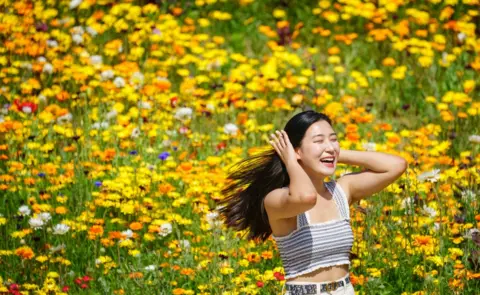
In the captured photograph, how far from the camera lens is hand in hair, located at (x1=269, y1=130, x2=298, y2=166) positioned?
165 inches

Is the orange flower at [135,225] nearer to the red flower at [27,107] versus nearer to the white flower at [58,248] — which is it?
the white flower at [58,248]

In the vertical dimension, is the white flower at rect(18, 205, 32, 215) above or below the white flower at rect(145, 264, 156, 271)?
above

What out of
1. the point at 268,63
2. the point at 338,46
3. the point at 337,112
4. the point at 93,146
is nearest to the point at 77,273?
the point at 93,146

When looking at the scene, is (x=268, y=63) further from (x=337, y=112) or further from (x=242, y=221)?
(x=242, y=221)

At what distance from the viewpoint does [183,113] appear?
735cm

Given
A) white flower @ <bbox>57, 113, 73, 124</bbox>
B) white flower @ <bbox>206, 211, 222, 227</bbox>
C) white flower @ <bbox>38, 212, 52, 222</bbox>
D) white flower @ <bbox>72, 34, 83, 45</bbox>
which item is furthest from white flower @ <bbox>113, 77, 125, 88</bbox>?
white flower @ <bbox>206, 211, 222, 227</bbox>

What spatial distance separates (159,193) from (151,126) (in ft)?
3.46

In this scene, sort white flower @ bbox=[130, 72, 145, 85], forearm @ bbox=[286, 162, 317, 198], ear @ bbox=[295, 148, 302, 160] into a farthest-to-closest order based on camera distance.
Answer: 1. white flower @ bbox=[130, 72, 145, 85]
2. ear @ bbox=[295, 148, 302, 160]
3. forearm @ bbox=[286, 162, 317, 198]

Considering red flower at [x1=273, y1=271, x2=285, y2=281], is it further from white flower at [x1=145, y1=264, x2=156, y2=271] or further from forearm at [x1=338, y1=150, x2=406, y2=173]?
forearm at [x1=338, y1=150, x2=406, y2=173]

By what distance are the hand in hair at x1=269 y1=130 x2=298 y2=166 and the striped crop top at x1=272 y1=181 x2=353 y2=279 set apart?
0.83 ft

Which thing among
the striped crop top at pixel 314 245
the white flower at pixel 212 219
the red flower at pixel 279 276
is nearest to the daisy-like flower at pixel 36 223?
the white flower at pixel 212 219

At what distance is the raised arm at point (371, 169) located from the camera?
4.53 metres

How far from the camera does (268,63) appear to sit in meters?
8.43

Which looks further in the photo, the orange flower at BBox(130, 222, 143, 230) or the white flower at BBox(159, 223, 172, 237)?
the white flower at BBox(159, 223, 172, 237)
